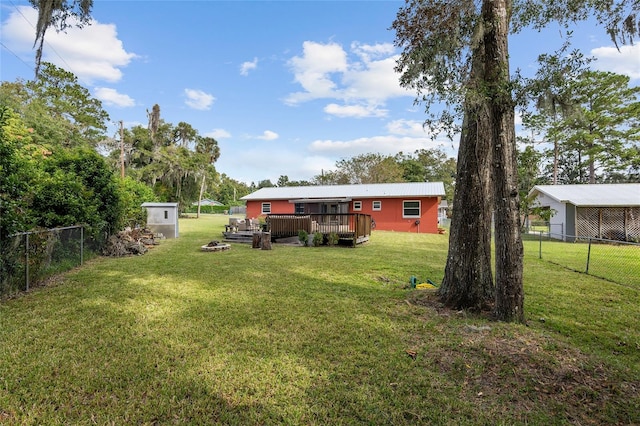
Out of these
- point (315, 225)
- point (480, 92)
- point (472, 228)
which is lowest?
point (315, 225)

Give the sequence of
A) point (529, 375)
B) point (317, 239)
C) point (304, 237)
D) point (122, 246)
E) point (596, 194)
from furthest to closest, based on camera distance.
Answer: point (596, 194), point (304, 237), point (317, 239), point (122, 246), point (529, 375)

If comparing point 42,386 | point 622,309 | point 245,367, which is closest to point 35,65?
point 42,386

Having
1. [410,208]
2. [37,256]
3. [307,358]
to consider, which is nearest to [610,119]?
[410,208]

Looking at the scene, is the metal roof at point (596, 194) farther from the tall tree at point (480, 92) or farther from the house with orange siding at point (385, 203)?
the tall tree at point (480, 92)

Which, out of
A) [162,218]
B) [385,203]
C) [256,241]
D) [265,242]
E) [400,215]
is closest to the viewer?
[265,242]

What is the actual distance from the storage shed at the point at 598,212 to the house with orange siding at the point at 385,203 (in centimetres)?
642

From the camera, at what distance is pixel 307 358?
312cm

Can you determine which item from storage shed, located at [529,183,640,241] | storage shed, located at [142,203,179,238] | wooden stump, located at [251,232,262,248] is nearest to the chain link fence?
wooden stump, located at [251,232,262,248]

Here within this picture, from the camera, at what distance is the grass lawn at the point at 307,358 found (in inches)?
91.4

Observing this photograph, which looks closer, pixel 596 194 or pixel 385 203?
pixel 596 194

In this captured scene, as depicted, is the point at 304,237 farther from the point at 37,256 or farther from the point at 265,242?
the point at 37,256

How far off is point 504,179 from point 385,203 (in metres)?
17.4

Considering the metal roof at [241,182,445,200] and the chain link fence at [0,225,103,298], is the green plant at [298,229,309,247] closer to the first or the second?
the chain link fence at [0,225,103,298]

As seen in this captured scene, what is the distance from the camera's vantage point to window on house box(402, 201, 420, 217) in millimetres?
20359
